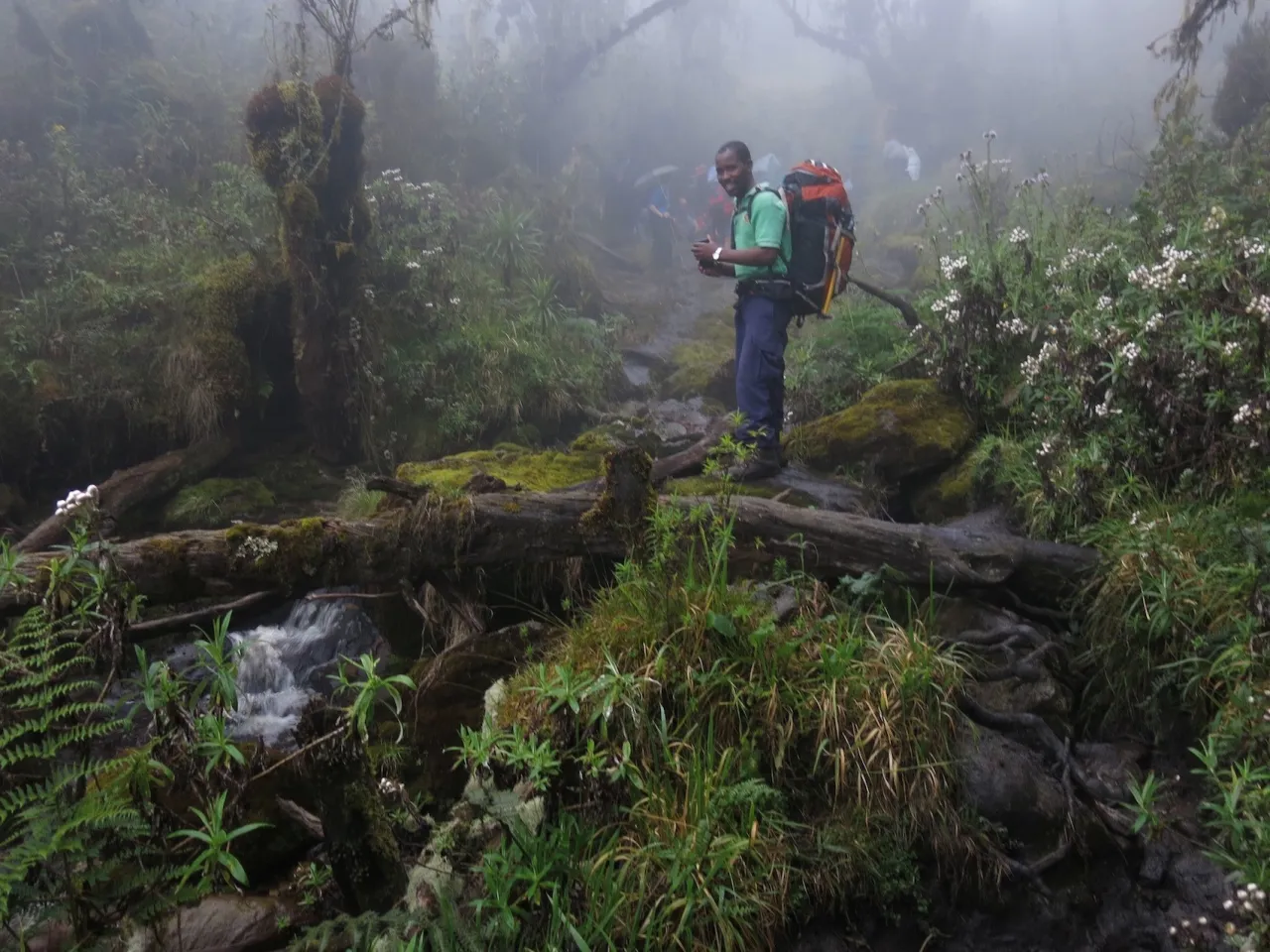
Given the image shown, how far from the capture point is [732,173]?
20.7ft

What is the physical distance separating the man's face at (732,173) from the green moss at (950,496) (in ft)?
9.28

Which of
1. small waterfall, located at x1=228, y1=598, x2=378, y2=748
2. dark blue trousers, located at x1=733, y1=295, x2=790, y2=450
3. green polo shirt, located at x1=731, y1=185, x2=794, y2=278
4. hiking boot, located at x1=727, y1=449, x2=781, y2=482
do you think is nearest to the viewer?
small waterfall, located at x1=228, y1=598, x2=378, y2=748

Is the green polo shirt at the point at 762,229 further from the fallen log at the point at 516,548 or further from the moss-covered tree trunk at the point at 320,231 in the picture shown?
the moss-covered tree trunk at the point at 320,231

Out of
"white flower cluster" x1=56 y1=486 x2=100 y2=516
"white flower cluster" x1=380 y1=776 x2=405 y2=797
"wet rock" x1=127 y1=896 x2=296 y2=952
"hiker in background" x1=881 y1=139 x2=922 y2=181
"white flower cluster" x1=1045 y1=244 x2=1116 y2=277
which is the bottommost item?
"wet rock" x1=127 y1=896 x2=296 y2=952

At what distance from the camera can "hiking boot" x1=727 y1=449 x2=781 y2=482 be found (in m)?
6.47

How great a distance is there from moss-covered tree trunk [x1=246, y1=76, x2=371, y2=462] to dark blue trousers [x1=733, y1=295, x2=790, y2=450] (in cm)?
483

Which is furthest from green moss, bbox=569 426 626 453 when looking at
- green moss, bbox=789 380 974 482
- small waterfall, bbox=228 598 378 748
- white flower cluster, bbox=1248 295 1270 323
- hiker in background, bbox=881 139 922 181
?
hiker in background, bbox=881 139 922 181

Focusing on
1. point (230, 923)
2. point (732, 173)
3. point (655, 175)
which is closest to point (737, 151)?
point (732, 173)

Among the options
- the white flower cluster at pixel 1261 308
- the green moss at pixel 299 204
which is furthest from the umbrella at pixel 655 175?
the white flower cluster at pixel 1261 308

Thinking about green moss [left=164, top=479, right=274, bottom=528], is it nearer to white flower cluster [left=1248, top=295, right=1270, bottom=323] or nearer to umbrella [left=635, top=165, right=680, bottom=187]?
white flower cluster [left=1248, top=295, right=1270, bottom=323]

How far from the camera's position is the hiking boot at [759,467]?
6473 mm

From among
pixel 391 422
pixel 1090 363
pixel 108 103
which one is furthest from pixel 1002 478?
pixel 108 103

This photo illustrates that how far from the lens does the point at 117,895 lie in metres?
2.44

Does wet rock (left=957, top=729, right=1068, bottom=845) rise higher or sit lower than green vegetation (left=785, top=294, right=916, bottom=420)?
lower
